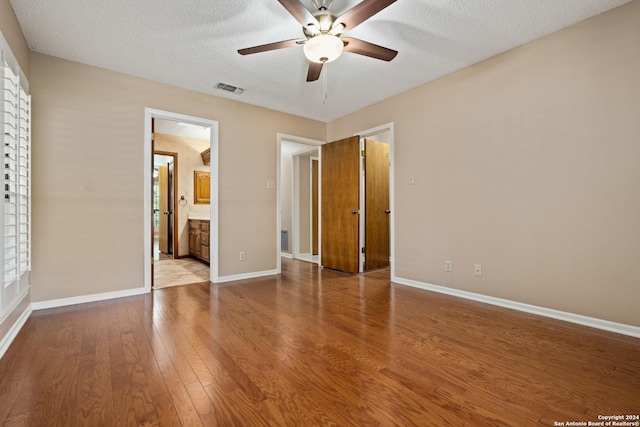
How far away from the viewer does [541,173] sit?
2.71 meters

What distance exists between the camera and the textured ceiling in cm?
229

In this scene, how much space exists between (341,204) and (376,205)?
615 millimetres

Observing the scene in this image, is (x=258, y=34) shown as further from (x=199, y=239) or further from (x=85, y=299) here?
(x=199, y=239)

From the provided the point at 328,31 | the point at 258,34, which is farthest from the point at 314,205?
the point at 328,31

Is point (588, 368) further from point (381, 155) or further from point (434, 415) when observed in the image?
point (381, 155)

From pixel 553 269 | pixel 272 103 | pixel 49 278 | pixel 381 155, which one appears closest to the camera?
pixel 553 269

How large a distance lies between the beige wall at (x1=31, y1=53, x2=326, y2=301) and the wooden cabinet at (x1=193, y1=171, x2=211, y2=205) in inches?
104

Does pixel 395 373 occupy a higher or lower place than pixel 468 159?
lower

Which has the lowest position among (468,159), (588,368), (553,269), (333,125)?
(588,368)

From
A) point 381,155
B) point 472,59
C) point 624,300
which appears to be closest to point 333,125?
point 381,155

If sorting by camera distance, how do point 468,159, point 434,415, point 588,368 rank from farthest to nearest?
point 468,159 → point 588,368 → point 434,415

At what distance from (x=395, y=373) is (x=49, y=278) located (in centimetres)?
343

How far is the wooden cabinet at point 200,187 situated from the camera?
6297mm

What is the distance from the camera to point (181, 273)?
461cm
